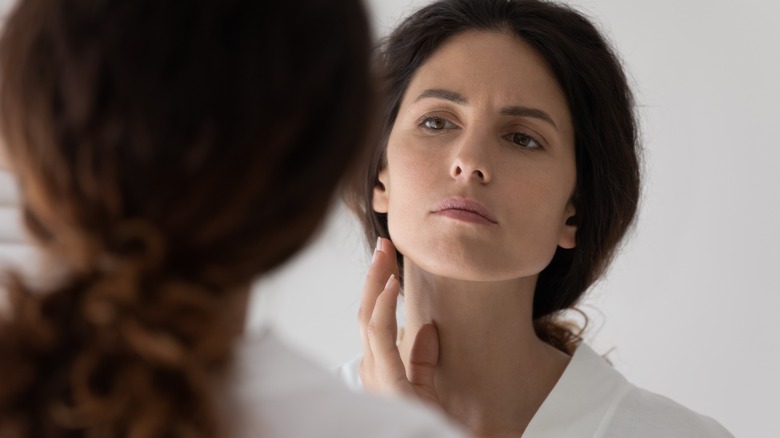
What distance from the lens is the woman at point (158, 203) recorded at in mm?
716

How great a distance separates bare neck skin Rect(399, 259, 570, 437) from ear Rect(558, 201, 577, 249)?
5.1 inches

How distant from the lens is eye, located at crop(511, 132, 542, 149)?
1.71 metres

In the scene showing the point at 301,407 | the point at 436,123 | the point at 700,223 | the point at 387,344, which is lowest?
the point at 301,407

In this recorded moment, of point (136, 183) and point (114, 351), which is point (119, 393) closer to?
point (114, 351)

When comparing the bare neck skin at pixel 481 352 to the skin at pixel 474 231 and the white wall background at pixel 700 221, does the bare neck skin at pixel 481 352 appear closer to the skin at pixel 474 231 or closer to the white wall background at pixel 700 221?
the skin at pixel 474 231

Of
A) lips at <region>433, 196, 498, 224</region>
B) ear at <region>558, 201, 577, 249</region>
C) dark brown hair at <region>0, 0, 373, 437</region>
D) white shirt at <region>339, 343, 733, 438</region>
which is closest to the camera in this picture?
dark brown hair at <region>0, 0, 373, 437</region>

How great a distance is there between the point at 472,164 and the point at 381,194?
1.01ft

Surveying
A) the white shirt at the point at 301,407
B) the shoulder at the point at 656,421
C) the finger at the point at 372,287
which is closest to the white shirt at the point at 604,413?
the shoulder at the point at 656,421

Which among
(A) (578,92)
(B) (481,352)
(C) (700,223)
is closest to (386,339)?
(B) (481,352)

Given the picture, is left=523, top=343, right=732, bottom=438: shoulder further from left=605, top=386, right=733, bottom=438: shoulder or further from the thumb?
the thumb

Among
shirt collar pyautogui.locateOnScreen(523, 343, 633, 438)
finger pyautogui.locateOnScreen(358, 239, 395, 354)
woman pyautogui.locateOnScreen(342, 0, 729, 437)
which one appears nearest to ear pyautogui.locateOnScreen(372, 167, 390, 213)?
woman pyautogui.locateOnScreen(342, 0, 729, 437)

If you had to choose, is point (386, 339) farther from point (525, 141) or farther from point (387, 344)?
point (525, 141)

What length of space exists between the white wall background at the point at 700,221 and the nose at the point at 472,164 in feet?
1.99

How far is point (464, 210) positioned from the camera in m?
1.60
